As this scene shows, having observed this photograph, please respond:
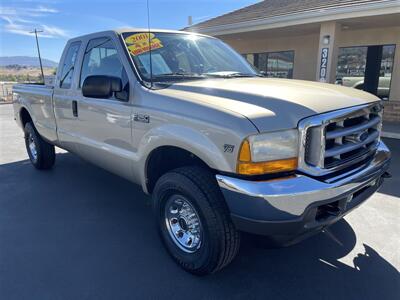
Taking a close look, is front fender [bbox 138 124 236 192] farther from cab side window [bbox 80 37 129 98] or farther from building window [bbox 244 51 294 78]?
building window [bbox 244 51 294 78]

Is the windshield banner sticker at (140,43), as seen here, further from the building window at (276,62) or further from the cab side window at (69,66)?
the building window at (276,62)

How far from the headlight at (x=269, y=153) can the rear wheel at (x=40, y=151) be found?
425 centimetres

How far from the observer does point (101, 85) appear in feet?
9.27

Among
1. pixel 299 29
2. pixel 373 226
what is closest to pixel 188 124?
pixel 373 226

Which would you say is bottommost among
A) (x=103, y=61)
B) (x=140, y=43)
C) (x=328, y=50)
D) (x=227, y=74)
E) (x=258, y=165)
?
(x=258, y=165)

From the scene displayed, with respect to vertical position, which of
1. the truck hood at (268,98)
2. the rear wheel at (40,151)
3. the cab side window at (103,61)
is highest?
the cab side window at (103,61)

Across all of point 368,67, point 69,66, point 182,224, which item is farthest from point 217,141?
point 368,67

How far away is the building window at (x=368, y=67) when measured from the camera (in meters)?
10.5

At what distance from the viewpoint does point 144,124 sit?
281 centimetres

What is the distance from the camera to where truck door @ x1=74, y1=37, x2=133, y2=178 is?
309 centimetres

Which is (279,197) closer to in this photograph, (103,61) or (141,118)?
(141,118)

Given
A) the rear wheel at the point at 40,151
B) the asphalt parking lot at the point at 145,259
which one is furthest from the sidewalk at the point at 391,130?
the rear wheel at the point at 40,151

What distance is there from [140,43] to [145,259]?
2061mm

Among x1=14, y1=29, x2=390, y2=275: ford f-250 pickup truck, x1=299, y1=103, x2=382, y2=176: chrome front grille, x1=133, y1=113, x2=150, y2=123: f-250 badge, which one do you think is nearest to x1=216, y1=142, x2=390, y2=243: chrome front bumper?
x1=14, y1=29, x2=390, y2=275: ford f-250 pickup truck
